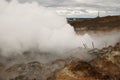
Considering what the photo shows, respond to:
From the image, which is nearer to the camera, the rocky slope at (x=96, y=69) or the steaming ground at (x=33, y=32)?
the rocky slope at (x=96, y=69)

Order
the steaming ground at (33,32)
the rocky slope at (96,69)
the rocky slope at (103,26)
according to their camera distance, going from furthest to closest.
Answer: the rocky slope at (103,26), the steaming ground at (33,32), the rocky slope at (96,69)

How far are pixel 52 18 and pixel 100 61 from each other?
404 inches

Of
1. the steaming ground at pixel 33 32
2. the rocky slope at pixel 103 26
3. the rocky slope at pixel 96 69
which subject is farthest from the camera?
the rocky slope at pixel 103 26

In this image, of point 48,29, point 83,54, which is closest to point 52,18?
point 48,29

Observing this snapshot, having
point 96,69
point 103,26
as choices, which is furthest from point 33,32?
point 103,26

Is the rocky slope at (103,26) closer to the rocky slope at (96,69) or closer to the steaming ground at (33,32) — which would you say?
the steaming ground at (33,32)

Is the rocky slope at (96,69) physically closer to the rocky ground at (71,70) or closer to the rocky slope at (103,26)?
the rocky ground at (71,70)

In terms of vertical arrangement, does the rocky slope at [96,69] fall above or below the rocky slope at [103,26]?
above

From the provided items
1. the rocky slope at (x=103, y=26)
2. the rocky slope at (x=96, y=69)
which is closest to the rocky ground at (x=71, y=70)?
the rocky slope at (x=96, y=69)

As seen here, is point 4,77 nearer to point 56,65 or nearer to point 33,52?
point 56,65

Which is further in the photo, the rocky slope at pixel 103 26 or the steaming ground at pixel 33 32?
the rocky slope at pixel 103 26

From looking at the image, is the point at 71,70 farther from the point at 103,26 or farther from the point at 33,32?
the point at 103,26

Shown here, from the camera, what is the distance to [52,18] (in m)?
26.8

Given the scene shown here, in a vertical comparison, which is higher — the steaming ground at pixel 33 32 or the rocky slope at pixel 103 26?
the steaming ground at pixel 33 32
